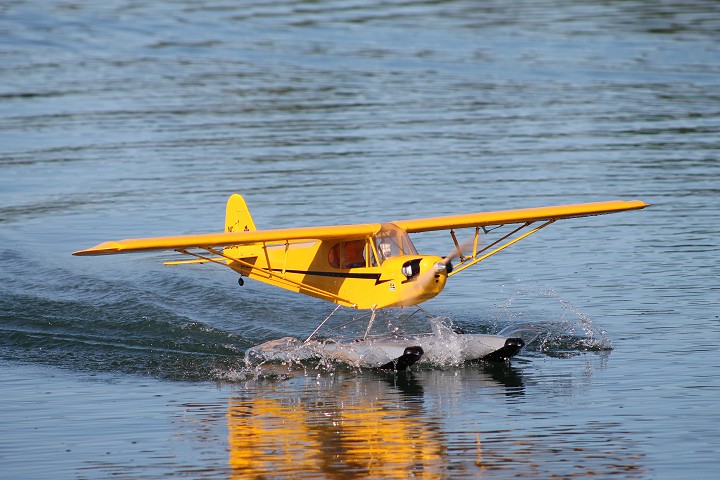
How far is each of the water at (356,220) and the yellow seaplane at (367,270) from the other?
39cm

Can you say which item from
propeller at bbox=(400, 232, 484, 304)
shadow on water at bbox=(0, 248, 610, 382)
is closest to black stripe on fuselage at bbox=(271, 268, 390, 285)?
propeller at bbox=(400, 232, 484, 304)

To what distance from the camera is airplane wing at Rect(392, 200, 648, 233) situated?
1566 centimetres

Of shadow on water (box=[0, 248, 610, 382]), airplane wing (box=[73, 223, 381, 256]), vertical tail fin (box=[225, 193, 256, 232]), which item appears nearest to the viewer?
airplane wing (box=[73, 223, 381, 256])

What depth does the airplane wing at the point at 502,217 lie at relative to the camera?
15.7 m

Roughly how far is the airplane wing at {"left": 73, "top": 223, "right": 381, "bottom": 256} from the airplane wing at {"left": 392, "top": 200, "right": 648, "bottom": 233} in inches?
29.4

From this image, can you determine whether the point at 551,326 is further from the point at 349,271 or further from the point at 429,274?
the point at 429,274

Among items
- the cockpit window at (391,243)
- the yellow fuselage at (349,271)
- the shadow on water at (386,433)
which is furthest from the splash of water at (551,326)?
the yellow fuselage at (349,271)

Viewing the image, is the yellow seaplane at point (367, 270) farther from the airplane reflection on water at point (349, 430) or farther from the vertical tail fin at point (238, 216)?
the vertical tail fin at point (238, 216)

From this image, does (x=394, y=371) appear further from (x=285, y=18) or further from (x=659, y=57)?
(x=285, y=18)

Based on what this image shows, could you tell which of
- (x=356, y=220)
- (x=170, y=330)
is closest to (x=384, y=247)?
(x=170, y=330)

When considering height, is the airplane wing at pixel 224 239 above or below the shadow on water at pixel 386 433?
above

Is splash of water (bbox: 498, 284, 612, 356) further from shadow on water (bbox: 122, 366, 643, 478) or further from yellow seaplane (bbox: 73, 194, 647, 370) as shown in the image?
shadow on water (bbox: 122, 366, 643, 478)

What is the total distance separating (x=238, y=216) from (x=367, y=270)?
3400 millimetres

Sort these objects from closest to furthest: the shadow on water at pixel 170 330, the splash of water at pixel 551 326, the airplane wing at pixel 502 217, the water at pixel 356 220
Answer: the water at pixel 356 220, the shadow on water at pixel 170 330, the splash of water at pixel 551 326, the airplane wing at pixel 502 217
